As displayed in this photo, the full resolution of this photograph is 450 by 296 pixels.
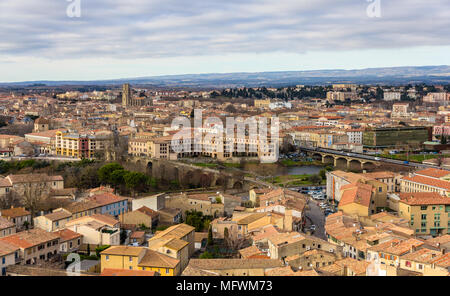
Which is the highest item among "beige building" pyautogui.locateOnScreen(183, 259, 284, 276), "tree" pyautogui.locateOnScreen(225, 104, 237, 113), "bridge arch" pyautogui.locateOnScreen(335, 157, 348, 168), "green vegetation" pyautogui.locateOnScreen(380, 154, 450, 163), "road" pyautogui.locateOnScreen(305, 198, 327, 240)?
"tree" pyautogui.locateOnScreen(225, 104, 237, 113)

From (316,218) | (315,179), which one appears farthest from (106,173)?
(315,179)

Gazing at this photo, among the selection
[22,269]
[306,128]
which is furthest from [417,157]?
[22,269]

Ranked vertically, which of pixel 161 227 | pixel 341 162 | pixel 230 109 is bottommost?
pixel 341 162

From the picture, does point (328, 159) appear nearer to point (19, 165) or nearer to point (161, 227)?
point (19, 165)

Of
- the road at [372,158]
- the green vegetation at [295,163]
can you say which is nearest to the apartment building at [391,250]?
the road at [372,158]

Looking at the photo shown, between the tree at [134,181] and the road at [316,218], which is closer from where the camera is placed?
the road at [316,218]

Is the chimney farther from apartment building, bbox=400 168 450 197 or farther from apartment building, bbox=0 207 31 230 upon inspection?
apartment building, bbox=400 168 450 197

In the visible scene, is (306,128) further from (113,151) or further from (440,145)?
(113,151)

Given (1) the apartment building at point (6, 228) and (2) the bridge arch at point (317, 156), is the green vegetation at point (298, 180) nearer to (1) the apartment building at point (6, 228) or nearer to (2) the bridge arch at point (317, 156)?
(2) the bridge arch at point (317, 156)

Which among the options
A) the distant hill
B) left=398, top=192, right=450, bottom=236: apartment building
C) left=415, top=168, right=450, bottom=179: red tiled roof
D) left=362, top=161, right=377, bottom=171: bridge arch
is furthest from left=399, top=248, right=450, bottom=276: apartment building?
the distant hill
